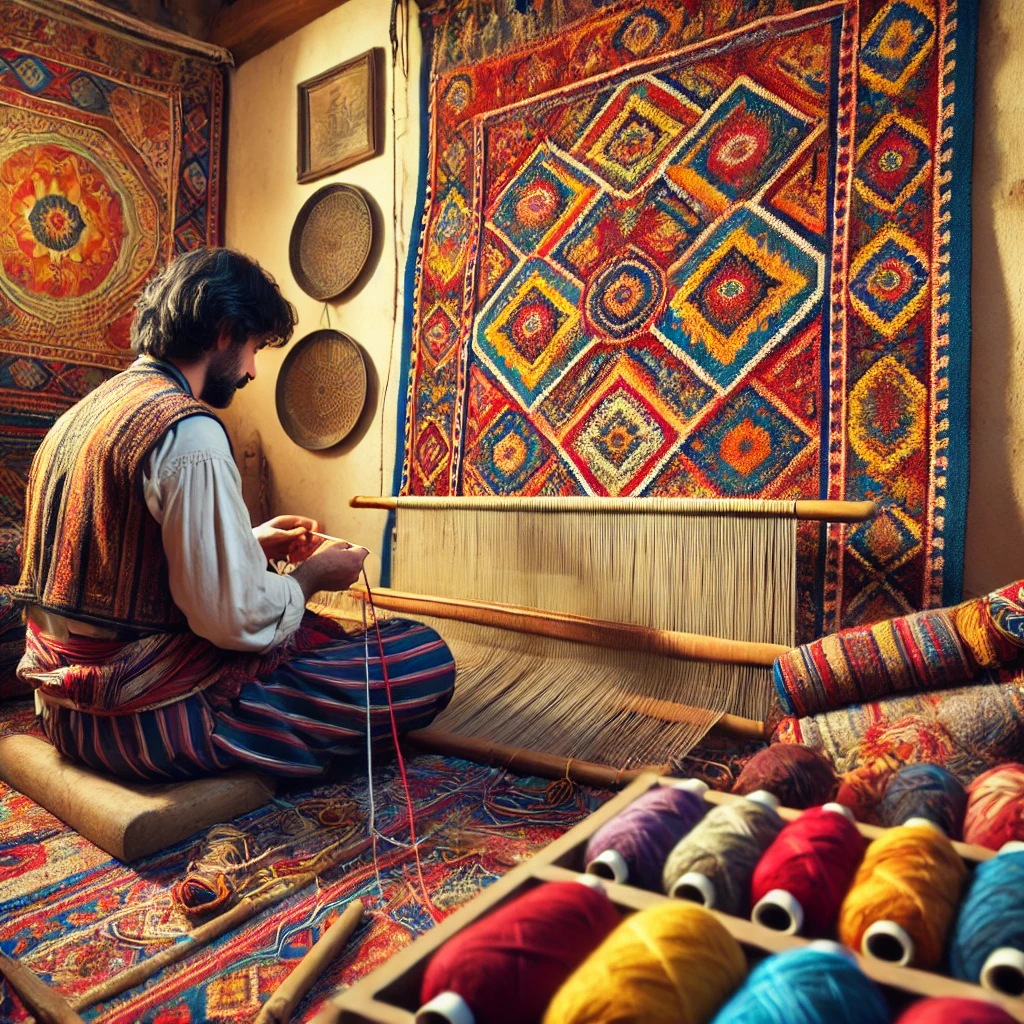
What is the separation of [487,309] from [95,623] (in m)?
1.71

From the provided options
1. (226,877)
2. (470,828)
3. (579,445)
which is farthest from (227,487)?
(579,445)

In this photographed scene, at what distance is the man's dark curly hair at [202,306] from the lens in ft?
6.08

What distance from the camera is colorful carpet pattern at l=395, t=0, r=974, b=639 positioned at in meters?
2.02

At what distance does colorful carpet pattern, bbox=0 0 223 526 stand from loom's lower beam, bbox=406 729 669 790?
7.56 feet

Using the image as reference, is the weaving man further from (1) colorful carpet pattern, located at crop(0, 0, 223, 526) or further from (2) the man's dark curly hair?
(1) colorful carpet pattern, located at crop(0, 0, 223, 526)

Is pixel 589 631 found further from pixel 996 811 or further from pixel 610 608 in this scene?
pixel 996 811

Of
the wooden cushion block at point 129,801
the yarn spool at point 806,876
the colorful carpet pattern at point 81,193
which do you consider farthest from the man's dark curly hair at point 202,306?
the colorful carpet pattern at point 81,193

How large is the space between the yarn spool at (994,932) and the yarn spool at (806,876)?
4.8 inches

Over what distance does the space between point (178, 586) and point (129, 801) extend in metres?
0.45

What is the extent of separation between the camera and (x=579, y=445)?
2.63 m

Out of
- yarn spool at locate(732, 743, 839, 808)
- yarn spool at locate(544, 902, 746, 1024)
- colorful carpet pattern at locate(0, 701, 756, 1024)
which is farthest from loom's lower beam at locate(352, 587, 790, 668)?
yarn spool at locate(544, 902, 746, 1024)

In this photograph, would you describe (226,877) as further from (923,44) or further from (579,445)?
(923,44)

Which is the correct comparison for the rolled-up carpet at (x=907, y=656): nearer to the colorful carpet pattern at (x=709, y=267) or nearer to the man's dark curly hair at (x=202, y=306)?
the colorful carpet pattern at (x=709, y=267)

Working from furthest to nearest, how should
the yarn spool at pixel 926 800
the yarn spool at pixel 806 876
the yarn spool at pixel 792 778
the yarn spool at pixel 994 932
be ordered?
the yarn spool at pixel 792 778, the yarn spool at pixel 926 800, the yarn spool at pixel 806 876, the yarn spool at pixel 994 932
